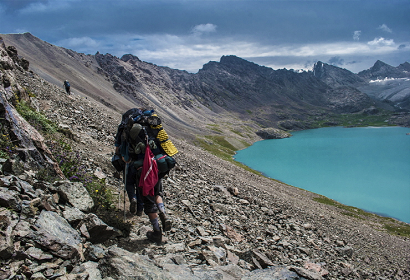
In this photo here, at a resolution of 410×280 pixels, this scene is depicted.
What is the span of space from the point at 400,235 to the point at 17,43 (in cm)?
11084

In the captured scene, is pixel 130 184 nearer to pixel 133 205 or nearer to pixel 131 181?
pixel 131 181

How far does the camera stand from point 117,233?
704 cm

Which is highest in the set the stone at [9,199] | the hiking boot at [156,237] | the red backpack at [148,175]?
the red backpack at [148,175]

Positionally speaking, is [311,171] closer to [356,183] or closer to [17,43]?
[356,183]

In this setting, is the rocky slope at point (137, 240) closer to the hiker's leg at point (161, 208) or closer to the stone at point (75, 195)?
the stone at point (75, 195)

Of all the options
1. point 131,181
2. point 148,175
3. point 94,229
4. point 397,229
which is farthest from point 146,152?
point 397,229

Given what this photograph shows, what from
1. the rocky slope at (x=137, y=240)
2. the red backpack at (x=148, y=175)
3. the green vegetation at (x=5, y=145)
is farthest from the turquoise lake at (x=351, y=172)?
the green vegetation at (x=5, y=145)

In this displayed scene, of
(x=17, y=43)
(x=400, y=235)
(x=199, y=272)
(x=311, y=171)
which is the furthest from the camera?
(x=17, y=43)

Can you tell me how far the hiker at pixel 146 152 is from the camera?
25.3ft

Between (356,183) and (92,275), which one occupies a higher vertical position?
(92,275)

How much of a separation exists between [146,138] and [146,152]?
0.45m

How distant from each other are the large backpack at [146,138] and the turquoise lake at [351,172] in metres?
49.7

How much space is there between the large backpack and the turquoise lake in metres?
49.7

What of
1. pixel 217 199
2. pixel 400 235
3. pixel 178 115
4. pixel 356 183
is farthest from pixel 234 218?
pixel 178 115
